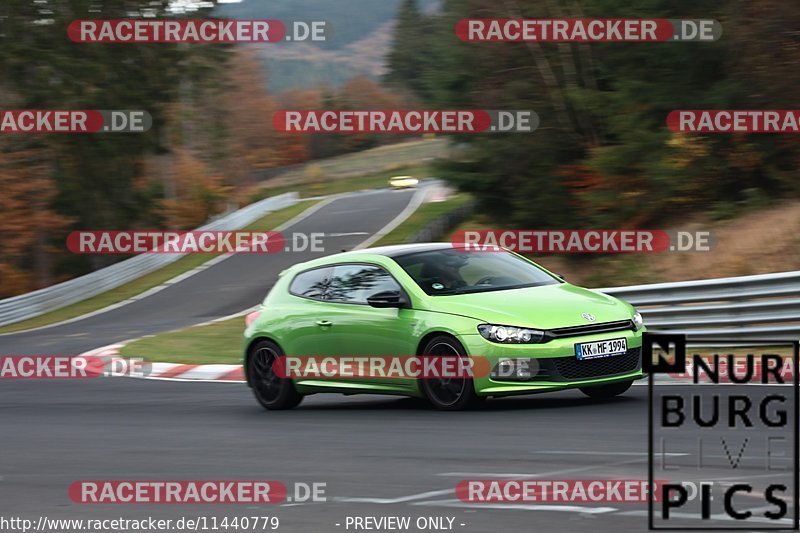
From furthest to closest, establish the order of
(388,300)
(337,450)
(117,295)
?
(117,295) → (388,300) → (337,450)

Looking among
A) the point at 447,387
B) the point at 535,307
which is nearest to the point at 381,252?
the point at 447,387

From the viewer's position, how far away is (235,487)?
26.6ft

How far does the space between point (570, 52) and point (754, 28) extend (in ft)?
22.7

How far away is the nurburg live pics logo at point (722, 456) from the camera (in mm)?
6242

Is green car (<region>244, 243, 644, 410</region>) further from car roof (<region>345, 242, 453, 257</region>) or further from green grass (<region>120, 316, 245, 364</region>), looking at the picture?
green grass (<region>120, 316, 245, 364</region>)

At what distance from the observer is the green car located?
10812 millimetres

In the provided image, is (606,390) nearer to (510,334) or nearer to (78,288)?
(510,334)


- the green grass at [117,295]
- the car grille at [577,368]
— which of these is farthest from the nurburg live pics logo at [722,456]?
the green grass at [117,295]

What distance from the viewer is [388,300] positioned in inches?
458

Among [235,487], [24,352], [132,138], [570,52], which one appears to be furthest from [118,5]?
[235,487]

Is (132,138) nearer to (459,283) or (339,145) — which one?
(459,283)

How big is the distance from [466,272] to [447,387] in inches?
47.9

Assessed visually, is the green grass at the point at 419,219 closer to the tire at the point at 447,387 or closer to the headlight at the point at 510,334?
the tire at the point at 447,387

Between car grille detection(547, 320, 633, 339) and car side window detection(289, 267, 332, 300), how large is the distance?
2.67 meters
